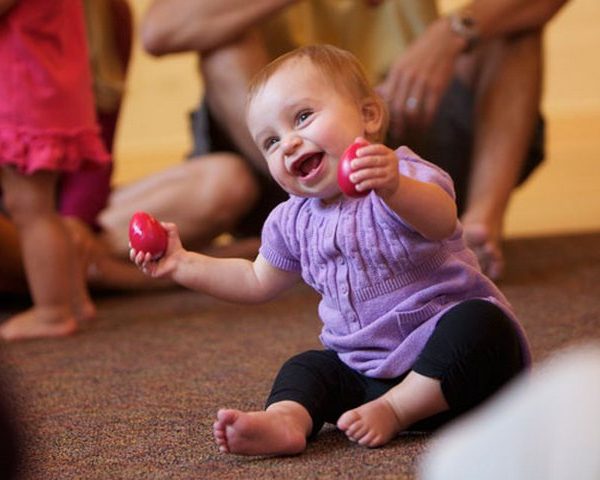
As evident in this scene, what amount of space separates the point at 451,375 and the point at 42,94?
77 centimetres

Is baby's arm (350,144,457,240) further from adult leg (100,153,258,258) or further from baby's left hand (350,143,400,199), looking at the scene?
adult leg (100,153,258,258)

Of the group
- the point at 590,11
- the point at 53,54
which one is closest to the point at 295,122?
the point at 53,54

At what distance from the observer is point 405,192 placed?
2.36ft

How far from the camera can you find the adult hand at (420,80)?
151 cm

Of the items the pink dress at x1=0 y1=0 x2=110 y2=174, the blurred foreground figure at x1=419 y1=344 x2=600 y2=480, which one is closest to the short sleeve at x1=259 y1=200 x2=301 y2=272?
the blurred foreground figure at x1=419 y1=344 x2=600 y2=480

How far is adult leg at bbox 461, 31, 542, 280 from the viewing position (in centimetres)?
159

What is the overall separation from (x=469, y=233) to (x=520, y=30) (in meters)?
0.33

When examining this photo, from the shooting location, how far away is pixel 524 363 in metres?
0.78

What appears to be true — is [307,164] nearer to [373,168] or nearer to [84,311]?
[373,168]

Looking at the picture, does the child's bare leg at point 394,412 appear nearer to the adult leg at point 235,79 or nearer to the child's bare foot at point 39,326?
the child's bare foot at point 39,326

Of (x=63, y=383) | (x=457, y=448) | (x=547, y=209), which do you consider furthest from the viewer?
(x=547, y=209)

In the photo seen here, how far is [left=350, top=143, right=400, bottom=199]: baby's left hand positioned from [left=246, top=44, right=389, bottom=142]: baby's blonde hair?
12 cm

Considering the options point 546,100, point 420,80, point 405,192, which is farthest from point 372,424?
point 546,100

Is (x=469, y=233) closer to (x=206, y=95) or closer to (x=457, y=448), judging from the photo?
(x=206, y=95)
